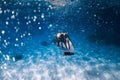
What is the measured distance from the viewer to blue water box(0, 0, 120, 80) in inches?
484

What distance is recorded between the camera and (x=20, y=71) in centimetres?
1254

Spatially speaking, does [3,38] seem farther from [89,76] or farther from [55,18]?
[89,76]

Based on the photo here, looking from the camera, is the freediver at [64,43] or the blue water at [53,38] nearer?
the freediver at [64,43]

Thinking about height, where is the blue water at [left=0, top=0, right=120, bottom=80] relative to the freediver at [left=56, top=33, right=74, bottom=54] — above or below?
below

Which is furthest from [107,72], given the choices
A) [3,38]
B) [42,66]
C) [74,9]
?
[74,9]

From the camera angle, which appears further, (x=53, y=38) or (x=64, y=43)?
(x=53, y=38)

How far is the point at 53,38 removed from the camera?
650 inches

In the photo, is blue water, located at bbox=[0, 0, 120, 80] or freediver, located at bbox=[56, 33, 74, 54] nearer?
freediver, located at bbox=[56, 33, 74, 54]

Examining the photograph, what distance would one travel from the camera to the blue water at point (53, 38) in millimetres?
12296

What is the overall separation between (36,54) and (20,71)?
234 cm

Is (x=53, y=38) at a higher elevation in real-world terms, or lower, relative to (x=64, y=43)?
lower

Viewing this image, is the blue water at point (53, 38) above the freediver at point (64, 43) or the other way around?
the other way around

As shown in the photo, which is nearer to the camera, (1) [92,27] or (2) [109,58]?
(2) [109,58]

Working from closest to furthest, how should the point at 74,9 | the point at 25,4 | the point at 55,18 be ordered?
the point at 55,18, the point at 74,9, the point at 25,4
